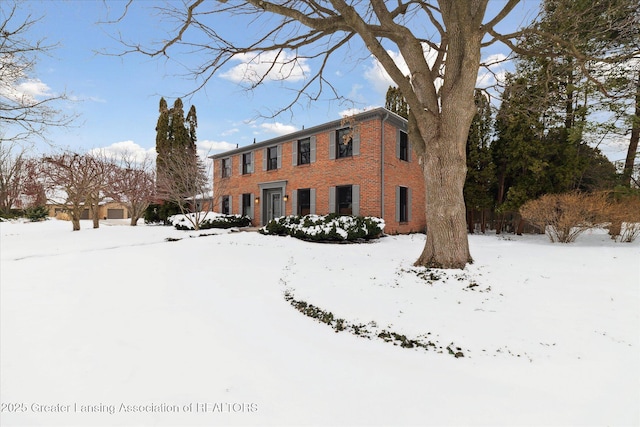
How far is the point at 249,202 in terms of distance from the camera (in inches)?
713

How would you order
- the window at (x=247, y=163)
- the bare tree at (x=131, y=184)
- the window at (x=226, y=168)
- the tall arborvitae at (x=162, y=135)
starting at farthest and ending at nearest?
the tall arborvitae at (x=162, y=135) < the bare tree at (x=131, y=184) < the window at (x=226, y=168) < the window at (x=247, y=163)

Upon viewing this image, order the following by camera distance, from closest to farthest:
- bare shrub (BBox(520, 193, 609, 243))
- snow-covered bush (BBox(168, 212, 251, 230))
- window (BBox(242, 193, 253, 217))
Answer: bare shrub (BBox(520, 193, 609, 243)) < snow-covered bush (BBox(168, 212, 251, 230)) < window (BBox(242, 193, 253, 217))

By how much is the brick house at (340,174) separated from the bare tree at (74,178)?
7.09 meters

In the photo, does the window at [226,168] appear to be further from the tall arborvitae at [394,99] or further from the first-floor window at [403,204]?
the tall arborvitae at [394,99]

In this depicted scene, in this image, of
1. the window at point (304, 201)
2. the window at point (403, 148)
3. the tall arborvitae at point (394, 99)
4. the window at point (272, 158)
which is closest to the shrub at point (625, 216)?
the window at point (403, 148)

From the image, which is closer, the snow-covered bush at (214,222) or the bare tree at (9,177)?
the snow-covered bush at (214,222)

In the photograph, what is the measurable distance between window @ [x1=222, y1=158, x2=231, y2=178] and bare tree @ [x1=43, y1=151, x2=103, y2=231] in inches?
273

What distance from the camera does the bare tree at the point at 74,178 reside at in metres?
16.0

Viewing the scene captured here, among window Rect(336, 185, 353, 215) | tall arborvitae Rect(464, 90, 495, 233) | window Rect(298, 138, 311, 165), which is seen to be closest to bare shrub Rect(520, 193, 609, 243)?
tall arborvitae Rect(464, 90, 495, 233)

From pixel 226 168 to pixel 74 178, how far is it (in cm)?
825

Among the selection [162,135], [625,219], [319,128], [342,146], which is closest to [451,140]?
[625,219]

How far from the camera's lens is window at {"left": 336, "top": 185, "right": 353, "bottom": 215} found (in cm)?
1316

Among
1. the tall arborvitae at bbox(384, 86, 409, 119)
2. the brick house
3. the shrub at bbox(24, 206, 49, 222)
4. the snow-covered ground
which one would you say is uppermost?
the tall arborvitae at bbox(384, 86, 409, 119)

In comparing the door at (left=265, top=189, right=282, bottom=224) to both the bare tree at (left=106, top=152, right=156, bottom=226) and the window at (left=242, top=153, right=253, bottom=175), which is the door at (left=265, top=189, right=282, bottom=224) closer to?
the window at (left=242, top=153, right=253, bottom=175)
